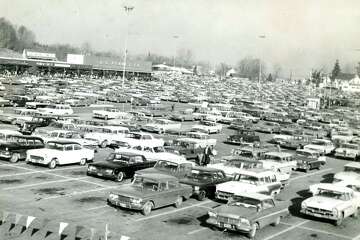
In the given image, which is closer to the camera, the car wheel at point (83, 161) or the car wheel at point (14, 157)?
the car wheel at point (14, 157)

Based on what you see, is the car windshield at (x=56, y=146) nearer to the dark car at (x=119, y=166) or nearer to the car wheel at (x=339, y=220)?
the dark car at (x=119, y=166)

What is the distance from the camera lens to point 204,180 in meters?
21.4

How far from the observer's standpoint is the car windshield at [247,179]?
70.1 ft

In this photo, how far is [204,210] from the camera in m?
19.3

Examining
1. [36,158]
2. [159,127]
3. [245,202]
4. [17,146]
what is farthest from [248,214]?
[159,127]

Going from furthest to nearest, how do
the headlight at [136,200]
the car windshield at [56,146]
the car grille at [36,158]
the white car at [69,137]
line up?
the white car at [69,137], the car windshield at [56,146], the car grille at [36,158], the headlight at [136,200]

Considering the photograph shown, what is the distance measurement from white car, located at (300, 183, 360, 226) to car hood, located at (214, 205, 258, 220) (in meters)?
3.25

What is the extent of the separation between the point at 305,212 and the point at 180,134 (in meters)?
22.9

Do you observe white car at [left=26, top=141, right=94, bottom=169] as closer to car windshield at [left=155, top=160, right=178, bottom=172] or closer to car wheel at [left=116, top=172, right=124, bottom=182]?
car wheel at [left=116, top=172, right=124, bottom=182]

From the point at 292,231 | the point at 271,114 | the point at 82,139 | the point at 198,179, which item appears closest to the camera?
the point at 292,231

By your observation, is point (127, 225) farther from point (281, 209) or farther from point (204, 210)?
point (281, 209)

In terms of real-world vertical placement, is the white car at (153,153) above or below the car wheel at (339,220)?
above

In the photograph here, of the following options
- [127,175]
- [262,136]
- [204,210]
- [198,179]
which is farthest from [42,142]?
[262,136]

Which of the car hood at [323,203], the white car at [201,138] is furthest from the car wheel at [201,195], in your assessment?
the white car at [201,138]
